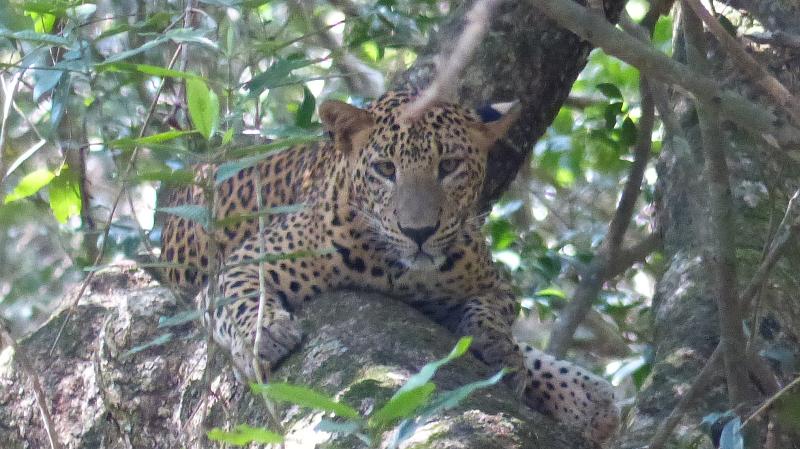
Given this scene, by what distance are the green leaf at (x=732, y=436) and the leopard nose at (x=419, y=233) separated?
6.90 ft

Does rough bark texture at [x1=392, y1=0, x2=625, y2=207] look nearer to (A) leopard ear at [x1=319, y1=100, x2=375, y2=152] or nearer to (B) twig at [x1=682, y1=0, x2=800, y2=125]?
(A) leopard ear at [x1=319, y1=100, x2=375, y2=152]

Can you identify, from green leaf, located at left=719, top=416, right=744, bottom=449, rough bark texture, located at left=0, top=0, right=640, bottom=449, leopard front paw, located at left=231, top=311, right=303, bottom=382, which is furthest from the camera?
leopard front paw, located at left=231, top=311, right=303, bottom=382

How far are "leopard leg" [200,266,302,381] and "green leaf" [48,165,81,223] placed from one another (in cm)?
71

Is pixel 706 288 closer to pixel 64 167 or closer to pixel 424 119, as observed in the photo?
pixel 424 119

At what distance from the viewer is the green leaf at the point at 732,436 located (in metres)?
2.81

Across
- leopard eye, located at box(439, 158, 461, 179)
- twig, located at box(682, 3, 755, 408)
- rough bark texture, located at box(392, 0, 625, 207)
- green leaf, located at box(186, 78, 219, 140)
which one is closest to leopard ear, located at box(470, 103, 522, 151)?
leopard eye, located at box(439, 158, 461, 179)

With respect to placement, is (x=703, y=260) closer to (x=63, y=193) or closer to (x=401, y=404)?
(x=401, y=404)

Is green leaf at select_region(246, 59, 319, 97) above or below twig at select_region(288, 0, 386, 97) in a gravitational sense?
above

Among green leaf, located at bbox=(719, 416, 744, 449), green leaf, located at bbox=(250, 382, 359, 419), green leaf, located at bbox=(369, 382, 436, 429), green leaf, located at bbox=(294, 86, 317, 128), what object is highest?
green leaf, located at bbox=(369, 382, 436, 429)

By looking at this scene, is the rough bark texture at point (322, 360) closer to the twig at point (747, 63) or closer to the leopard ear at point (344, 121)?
the leopard ear at point (344, 121)

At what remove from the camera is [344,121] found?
5.11 meters

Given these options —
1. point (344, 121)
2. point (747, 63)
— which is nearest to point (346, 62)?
point (344, 121)

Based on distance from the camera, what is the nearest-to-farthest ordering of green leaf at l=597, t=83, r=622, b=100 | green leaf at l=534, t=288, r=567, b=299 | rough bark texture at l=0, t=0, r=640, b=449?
rough bark texture at l=0, t=0, r=640, b=449 < green leaf at l=597, t=83, r=622, b=100 < green leaf at l=534, t=288, r=567, b=299

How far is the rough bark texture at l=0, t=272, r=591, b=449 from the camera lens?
3732mm
